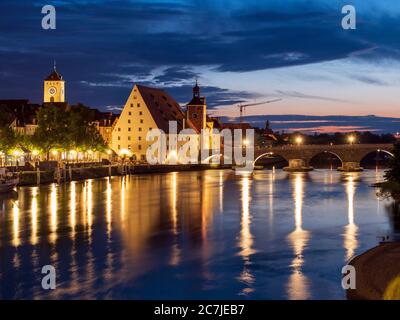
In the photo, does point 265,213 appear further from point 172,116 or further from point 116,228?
point 172,116

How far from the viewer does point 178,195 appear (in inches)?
2844

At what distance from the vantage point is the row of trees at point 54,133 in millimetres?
94750

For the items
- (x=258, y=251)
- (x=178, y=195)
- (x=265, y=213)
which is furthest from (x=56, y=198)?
(x=258, y=251)

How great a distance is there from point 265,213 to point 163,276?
26549mm

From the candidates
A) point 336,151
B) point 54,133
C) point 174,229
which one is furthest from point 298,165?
point 174,229

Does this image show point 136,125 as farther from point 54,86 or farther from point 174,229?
point 174,229

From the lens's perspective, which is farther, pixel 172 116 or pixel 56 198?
pixel 172 116

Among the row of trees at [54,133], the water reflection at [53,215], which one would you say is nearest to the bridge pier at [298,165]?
the row of trees at [54,133]

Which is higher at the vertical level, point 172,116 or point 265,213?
point 172,116

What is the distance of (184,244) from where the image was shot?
→ 3619 centimetres

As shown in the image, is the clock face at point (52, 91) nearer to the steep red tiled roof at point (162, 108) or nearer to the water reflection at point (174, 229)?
the steep red tiled roof at point (162, 108)

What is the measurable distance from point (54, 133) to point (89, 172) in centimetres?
774

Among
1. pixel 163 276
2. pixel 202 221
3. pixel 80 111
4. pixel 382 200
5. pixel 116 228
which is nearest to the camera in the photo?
pixel 163 276
